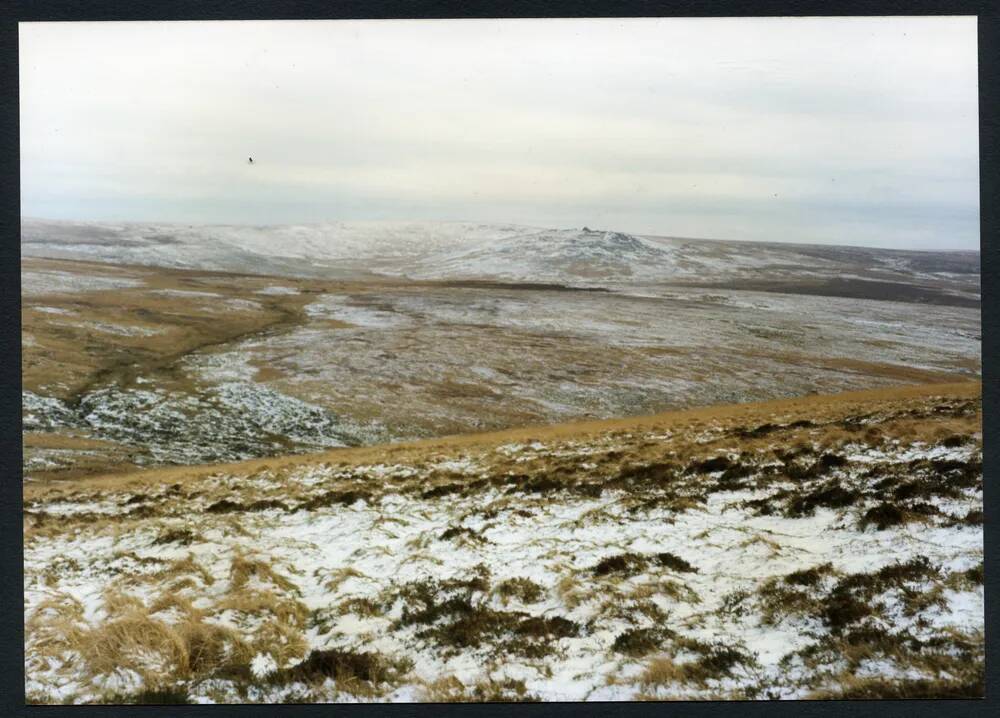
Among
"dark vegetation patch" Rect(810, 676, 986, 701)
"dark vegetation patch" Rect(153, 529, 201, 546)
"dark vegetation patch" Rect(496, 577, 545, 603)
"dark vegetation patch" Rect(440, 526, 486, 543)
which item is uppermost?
"dark vegetation patch" Rect(440, 526, 486, 543)

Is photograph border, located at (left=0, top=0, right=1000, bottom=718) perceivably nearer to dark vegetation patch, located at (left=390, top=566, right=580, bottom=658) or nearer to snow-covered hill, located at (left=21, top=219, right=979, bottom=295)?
snow-covered hill, located at (left=21, top=219, right=979, bottom=295)

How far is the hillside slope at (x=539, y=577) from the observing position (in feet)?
20.7

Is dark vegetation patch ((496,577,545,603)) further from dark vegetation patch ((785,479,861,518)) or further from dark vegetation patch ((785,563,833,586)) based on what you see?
dark vegetation patch ((785,479,861,518))

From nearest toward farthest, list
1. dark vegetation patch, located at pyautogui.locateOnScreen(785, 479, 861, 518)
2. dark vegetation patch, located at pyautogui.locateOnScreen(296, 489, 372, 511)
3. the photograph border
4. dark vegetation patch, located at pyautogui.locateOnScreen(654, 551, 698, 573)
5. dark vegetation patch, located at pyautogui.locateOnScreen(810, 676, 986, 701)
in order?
dark vegetation patch, located at pyautogui.locateOnScreen(810, 676, 986, 701) → dark vegetation patch, located at pyautogui.locateOnScreen(654, 551, 698, 573) → the photograph border → dark vegetation patch, located at pyautogui.locateOnScreen(785, 479, 861, 518) → dark vegetation patch, located at pyautogui.locateOnScreen(296, 489, 372, 511)

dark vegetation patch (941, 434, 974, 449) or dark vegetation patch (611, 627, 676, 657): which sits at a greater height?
dark vegetation patch (941, 434, 974, 449)

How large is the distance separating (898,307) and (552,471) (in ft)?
23.8

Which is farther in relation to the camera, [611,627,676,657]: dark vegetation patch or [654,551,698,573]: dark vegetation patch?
[654,551,698,573]: dark vegetation patch

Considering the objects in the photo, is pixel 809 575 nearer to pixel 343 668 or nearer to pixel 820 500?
pixel 820 500

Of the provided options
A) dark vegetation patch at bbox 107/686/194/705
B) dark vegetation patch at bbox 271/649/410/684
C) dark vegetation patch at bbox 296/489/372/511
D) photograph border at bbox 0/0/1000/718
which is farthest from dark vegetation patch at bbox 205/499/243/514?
dark vegetation patch at bbox 271/649/410/684

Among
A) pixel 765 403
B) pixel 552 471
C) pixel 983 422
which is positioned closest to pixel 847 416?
pixel 765 403

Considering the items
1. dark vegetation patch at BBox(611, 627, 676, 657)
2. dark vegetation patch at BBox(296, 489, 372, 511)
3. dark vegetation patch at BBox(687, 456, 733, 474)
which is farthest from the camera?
dark vegetation patch at BBox(687, 456, 733, 474)

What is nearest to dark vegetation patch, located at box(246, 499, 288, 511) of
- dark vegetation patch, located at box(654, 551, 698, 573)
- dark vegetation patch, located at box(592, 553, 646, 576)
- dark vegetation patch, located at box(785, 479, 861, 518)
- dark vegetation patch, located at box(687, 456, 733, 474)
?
dark vegetation patch, located at box(592, 553, 646, 576)

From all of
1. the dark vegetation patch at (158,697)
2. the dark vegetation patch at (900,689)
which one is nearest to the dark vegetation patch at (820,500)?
the dark vegetation patch at (900,689)

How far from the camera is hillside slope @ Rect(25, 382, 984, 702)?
6.32 m
